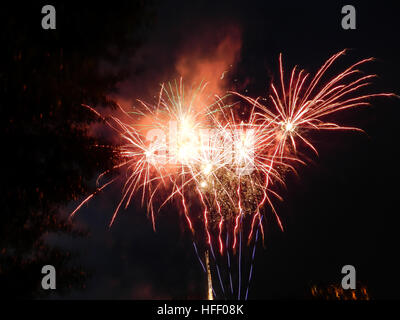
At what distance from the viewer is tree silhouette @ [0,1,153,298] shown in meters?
5.37

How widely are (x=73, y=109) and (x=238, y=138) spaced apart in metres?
5.32

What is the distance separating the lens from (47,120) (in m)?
5.83

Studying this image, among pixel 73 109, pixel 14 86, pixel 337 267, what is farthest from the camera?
pixel 337 267

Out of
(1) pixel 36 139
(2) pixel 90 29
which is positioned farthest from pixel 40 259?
(2) pixel 90 29

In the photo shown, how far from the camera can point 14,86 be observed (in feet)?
17.3

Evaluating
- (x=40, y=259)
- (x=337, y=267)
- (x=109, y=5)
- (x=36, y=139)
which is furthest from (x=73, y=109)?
(x=337, y=267)

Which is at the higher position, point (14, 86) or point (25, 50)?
point (25, 50)

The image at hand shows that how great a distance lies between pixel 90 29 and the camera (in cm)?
596

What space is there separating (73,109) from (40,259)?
3059mm

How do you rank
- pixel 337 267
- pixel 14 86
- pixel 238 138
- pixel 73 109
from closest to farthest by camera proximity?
pixel 14 86 → pixel 73 109 → pixel 238 138 → pixel 337 267

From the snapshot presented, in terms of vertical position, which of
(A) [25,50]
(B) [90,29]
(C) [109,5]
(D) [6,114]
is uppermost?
(C) [109,5]

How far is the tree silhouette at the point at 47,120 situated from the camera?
5371 millimetres
